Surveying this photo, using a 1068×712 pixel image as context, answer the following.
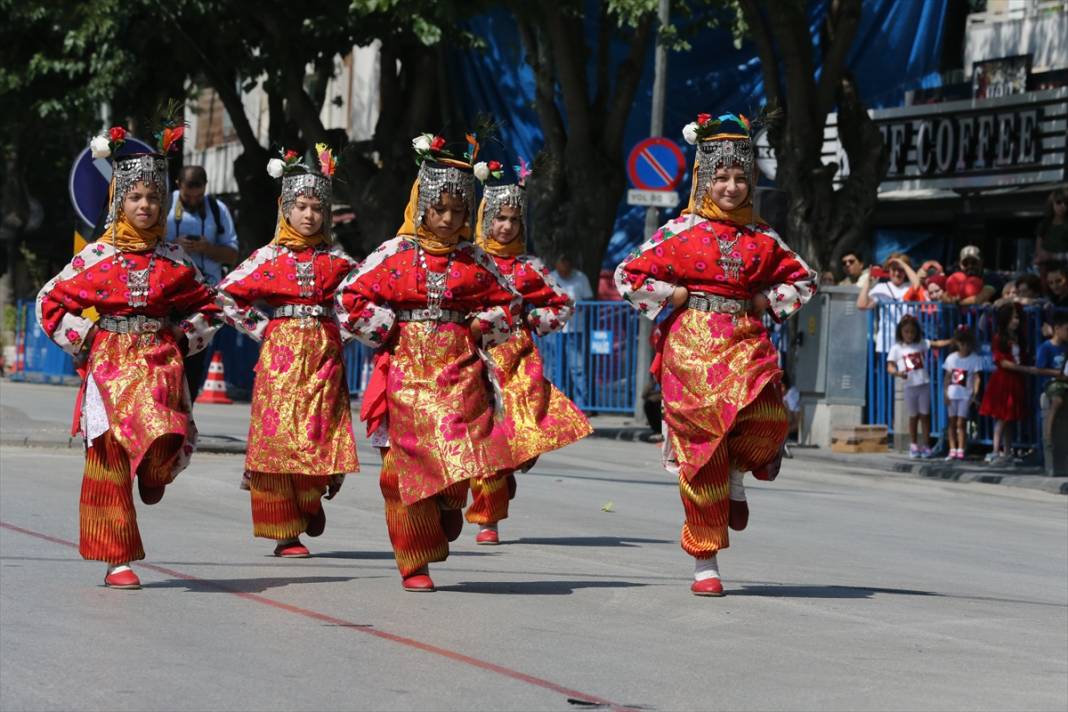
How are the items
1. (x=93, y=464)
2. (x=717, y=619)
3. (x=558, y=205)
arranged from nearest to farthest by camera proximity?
1. (x=717, y=619)
2. (x=93, y=464)
3. (x=558, y=205)

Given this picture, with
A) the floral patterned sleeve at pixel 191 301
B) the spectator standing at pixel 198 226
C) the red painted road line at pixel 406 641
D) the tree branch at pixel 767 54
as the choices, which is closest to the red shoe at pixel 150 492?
the red painted road line at pixel 406 641

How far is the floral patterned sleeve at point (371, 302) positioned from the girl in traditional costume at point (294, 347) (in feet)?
2.79

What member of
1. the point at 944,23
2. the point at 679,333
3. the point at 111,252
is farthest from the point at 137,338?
the point at 944,23

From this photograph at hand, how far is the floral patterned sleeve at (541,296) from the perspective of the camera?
11.4 meters

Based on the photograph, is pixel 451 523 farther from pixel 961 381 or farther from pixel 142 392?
pixel 961 381

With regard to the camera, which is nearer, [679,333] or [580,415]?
[679,333]

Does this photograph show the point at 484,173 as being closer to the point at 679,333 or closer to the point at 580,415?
the point at 679,333

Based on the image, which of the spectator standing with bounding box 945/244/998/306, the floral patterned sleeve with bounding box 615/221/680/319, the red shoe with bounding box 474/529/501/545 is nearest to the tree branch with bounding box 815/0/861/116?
the spectator standing with bounding box 945/244/998/306

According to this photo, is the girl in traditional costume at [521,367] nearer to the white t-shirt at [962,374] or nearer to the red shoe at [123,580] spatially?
the red shoe at [123,580]

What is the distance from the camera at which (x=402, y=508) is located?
8727mm

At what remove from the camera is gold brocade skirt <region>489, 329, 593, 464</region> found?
432 inches

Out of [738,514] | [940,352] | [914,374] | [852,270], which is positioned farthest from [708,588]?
[852,270]

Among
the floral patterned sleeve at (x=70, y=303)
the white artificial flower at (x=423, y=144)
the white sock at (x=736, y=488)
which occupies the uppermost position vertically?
the white artificial flower at (x=423, y=144)

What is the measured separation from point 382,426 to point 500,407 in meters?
0.53
